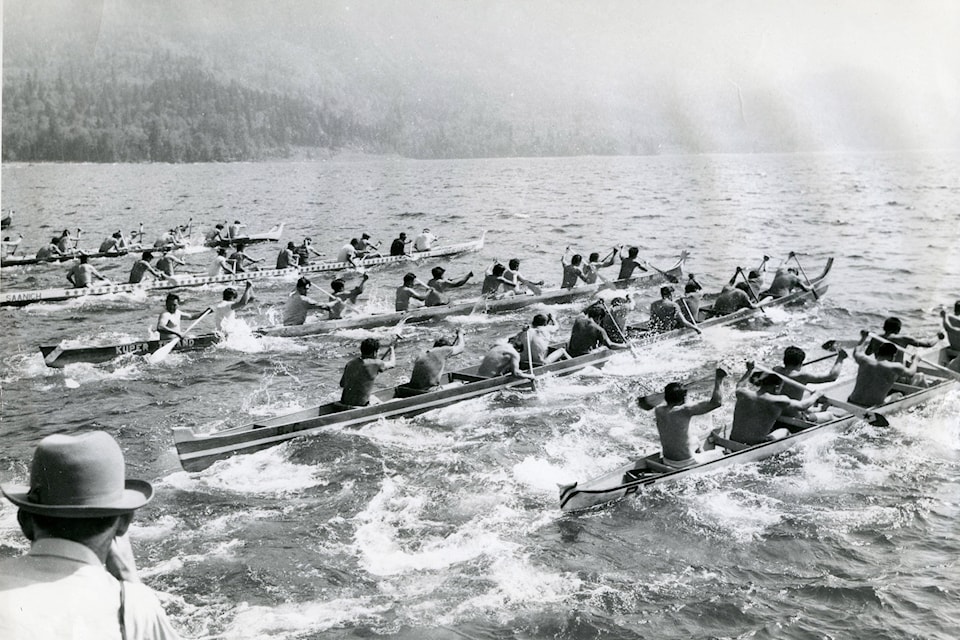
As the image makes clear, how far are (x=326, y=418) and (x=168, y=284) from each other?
53.6ft

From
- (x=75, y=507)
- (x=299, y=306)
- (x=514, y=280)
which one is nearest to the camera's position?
(x=75, y=507)

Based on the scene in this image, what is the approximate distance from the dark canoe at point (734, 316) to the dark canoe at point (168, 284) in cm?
1321

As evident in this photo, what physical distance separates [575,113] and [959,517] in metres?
57.7

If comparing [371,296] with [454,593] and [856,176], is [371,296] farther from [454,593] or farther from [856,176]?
[856,176]

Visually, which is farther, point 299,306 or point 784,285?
point 784,285

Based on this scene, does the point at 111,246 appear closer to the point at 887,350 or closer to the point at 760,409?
the point at 760,409

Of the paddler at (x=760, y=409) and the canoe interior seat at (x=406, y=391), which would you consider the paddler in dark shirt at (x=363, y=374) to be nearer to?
the canoe interior seat at (x=406, y=391)

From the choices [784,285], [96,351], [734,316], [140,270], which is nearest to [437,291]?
[734,316]

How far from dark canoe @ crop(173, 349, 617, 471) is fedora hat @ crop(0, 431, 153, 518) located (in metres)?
8.81

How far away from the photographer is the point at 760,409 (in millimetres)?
11625

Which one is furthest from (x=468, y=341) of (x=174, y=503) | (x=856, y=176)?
(x=856, y=176)

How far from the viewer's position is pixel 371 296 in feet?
88.1

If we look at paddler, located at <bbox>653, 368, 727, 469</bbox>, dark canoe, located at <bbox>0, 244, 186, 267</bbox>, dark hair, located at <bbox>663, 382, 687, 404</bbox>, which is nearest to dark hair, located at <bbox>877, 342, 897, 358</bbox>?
paddler, located at <bbox>653, 368, 727, 469</bbox>

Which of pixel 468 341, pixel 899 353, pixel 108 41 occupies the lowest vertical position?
pixel 468 341
